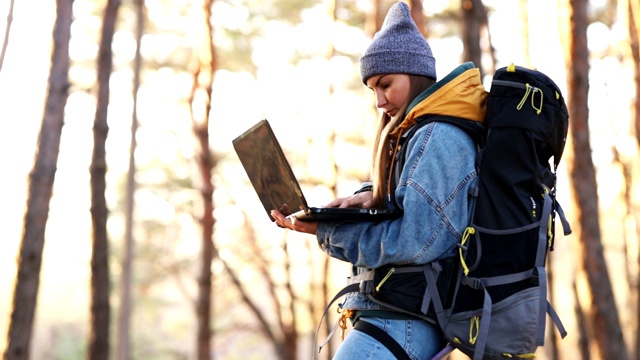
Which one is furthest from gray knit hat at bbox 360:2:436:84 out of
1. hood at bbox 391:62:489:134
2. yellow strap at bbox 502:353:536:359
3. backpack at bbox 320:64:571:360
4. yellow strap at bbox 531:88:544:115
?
yellow strap at bbox 502:353:536:359

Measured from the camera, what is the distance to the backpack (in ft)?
9.07

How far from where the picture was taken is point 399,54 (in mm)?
3059

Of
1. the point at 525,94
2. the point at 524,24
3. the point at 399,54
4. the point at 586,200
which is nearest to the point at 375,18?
the point at 524,24

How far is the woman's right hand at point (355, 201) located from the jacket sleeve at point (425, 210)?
0.47 ft

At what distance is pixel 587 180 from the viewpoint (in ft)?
30.0

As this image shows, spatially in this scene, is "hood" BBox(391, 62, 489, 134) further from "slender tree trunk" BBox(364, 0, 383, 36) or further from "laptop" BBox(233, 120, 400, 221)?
"slender tree trunk" BBox(364, 0, 383, 36)

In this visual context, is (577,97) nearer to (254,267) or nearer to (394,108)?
(394,108)

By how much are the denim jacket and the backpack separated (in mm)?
38

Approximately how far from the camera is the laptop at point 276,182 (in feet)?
9.18

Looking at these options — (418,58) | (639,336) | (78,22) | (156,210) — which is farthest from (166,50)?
(418,58)

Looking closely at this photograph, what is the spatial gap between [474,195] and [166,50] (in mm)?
17572

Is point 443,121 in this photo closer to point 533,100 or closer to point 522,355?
point 533,100

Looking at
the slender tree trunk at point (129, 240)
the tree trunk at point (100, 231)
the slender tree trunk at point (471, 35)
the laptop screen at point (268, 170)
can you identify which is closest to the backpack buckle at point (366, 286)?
the laptop screen at point (268, 170)

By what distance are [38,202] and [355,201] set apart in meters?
6.45
